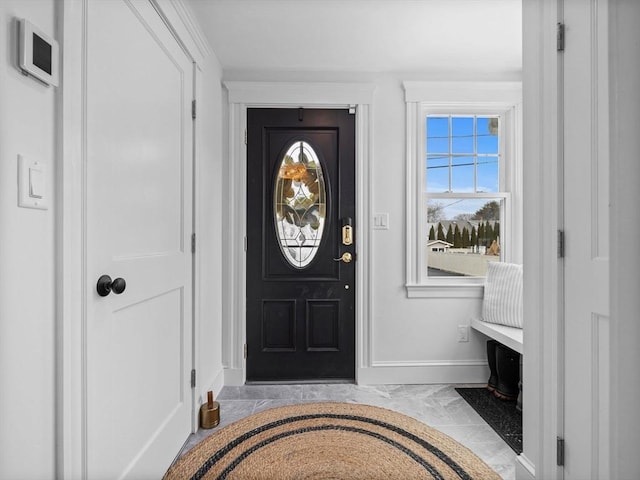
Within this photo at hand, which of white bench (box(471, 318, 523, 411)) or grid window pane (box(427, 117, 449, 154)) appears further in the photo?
grid window pane (box(427, 117, 449, 154))

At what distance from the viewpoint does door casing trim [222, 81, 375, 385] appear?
101 inches

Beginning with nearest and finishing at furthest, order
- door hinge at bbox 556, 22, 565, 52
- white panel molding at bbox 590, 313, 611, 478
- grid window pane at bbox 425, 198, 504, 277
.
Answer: white panel molding at bbox 590, 313, 611, 478, door hinge at bbox 556, 22, 565, 52, grid window pane at bbox 425, 198, 504, 277

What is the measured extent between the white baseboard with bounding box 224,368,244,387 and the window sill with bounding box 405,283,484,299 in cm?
139

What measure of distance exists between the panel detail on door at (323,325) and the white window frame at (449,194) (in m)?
0.60

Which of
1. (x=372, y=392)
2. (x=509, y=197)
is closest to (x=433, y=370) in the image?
(x=372, y=392)

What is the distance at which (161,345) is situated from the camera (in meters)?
1.58

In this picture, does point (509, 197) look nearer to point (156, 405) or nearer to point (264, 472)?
point (264, 472)

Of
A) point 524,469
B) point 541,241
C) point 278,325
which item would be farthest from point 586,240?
point 278,325

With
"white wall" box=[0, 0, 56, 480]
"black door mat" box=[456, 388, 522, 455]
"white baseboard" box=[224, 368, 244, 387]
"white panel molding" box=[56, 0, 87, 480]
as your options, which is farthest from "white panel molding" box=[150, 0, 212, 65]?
"black door mat" box=[456, 388, 522, 455]

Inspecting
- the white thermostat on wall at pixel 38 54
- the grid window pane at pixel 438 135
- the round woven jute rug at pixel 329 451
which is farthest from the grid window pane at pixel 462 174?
the white thermostat on wall at pixel 38 54

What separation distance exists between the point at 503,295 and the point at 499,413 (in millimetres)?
775

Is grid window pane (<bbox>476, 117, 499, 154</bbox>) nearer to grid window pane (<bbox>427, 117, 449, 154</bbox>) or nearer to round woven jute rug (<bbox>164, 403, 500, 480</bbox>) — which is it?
grid window pane (<bbox>427, 117, 449, 154</bbox>)

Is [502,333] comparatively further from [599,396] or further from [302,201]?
[302,201]

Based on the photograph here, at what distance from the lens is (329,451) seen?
5.65 feet
